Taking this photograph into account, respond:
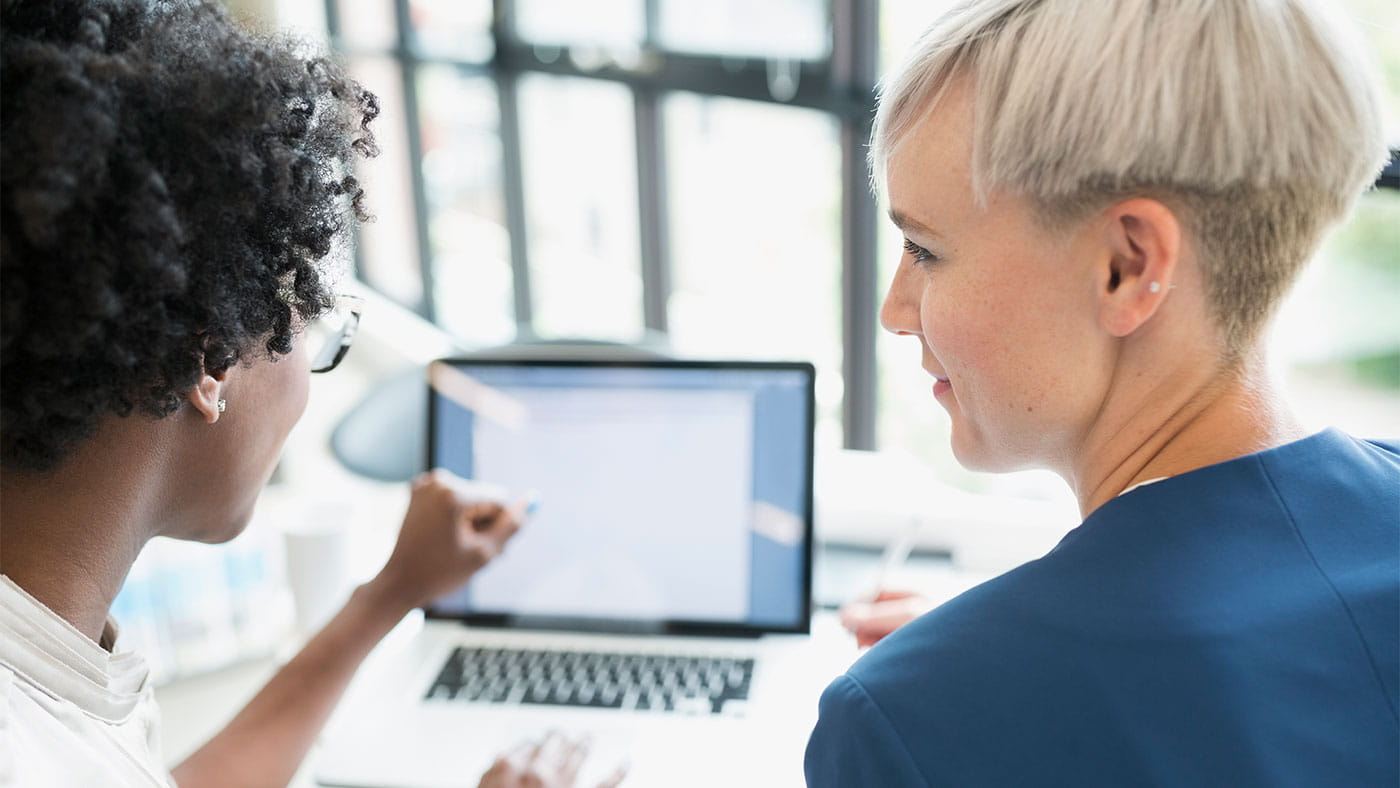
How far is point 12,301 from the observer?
631mm

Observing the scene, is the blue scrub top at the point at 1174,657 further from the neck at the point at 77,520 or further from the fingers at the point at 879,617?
the neck at the point at 77,520

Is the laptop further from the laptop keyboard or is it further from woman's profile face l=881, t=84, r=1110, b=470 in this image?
woman's profile face l=881, t=84, r=1110, b=470

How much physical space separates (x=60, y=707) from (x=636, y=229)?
92.7 inches

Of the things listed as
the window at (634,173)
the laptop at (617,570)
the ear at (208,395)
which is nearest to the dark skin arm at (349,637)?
the laptop at (617,570)

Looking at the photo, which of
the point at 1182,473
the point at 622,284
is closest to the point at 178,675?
the point at 1182,473

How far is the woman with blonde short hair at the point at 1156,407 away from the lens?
0.61 metres

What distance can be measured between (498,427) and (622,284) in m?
2.11

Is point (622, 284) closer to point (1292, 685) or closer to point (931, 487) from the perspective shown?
point (931, 487)

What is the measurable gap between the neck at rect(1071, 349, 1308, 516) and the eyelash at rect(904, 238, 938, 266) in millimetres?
153

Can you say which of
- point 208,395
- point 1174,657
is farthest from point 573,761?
point 1174,657

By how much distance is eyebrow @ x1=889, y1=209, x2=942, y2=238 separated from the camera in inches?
29.0

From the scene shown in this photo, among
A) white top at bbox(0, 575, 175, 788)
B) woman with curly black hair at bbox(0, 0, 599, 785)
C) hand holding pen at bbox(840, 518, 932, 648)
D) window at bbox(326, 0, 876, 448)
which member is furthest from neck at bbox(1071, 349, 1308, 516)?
window at bbox(326, 0, 876, 448)

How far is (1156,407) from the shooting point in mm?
722

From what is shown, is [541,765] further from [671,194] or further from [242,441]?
[671,194]
